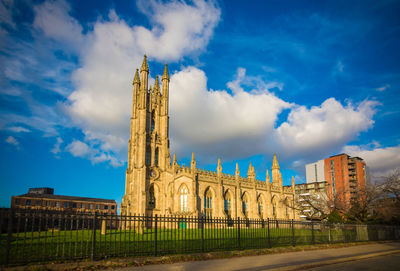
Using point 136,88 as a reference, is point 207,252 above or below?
below

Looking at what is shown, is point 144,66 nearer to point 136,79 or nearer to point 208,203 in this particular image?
point 136,79

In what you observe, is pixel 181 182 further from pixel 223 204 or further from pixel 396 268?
pixel 396 268

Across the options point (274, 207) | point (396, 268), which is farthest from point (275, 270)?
point (274, 207)

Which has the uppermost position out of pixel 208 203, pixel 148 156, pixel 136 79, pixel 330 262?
pixel 136 79

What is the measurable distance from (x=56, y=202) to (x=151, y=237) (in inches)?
2872

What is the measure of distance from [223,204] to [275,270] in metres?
38.6

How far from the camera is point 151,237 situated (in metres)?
15.3

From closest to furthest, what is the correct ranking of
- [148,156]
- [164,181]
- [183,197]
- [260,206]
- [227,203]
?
[183,197] < [164,181] < [148,156] < [227,203] < [260,206]

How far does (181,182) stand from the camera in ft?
158

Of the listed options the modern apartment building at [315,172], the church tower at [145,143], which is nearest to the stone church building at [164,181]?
the church tower at [145,143]

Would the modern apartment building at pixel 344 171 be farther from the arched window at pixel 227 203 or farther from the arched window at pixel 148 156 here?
the arched window at pixel 148 156

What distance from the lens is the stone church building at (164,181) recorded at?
47.3 metres

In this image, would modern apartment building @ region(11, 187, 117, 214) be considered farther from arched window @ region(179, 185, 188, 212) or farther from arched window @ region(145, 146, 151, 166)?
arched window @ region(179, 185, 188, 212)

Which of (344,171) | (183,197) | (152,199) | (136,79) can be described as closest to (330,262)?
(183,197)
